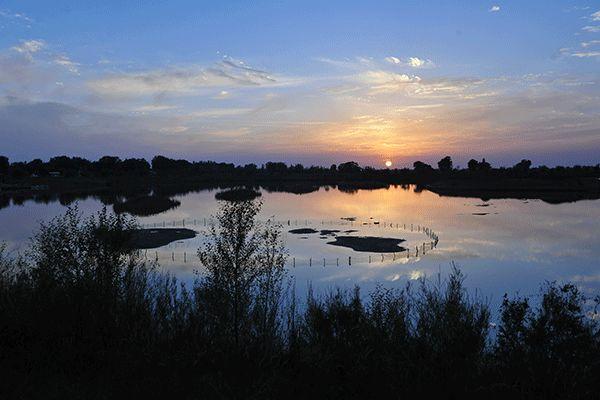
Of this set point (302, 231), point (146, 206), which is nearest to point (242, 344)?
point (302, 231)

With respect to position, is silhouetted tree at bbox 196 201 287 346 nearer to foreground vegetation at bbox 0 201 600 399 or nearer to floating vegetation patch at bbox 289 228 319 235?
foreground vegetation at bbox 0 201 600 399

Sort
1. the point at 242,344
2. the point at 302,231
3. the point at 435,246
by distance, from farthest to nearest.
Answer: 1. the point at 302,231
2. the point at 435,246
3. the point at 242,344

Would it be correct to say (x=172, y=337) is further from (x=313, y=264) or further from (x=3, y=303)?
(x=313, y=264)

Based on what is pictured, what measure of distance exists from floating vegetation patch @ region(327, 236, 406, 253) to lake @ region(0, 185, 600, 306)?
136cm

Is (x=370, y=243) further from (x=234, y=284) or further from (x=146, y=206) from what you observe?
(x=146, y=206)

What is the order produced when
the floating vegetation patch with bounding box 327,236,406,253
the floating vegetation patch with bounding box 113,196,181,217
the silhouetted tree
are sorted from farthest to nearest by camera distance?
the floating vegetation patch with bounding box 113,196,181,217
the floating vegetation patch with bounding box 327,236,406,253
the silhouetted tree

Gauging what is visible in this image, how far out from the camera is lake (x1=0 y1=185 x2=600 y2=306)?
41312 millimetres

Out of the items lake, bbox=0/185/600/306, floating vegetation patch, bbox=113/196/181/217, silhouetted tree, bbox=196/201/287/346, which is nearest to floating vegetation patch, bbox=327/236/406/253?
lake, bbox=0/185/600/306

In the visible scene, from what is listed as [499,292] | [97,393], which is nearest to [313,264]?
[499,292]

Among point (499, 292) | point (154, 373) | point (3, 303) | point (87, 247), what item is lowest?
point (499, 292)

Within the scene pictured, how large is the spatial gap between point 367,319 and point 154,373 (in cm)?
789

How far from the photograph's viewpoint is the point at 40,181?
194625mm

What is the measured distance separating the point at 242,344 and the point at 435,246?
42944 millimetres

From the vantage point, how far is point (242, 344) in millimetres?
19578
